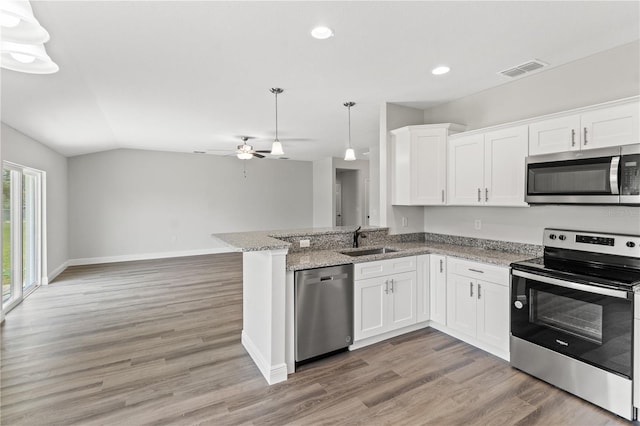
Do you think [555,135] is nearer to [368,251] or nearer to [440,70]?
[440,70]

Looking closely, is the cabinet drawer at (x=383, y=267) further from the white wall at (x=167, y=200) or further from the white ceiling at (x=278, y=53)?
the white wall at (x=167, y=200)

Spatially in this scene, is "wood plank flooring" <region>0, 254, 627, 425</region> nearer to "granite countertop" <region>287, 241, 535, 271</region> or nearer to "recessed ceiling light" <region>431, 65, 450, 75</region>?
"granite countertop" <region>287, 241, 535, 271</region>

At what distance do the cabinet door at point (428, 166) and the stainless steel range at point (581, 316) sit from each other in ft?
4.05

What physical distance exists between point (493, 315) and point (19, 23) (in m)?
3.47

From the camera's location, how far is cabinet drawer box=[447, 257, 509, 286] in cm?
279

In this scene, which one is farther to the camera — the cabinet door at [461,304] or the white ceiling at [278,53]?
the cabinet door at [461,304]

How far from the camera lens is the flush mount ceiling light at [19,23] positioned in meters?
0.89

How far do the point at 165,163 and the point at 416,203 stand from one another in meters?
6.47

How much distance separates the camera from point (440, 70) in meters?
3.02

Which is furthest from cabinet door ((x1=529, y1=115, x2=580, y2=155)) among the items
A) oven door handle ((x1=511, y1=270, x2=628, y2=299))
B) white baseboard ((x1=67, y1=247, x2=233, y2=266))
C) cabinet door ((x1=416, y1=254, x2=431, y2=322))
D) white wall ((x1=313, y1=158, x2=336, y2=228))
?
white baseboard ((x1=67, y1=247, x2=233, y2=266))

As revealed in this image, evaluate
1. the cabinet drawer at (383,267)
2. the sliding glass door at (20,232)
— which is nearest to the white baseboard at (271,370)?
the cabinet drawer at (383,267)

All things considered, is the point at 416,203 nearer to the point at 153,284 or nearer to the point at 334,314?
the point at 334,314

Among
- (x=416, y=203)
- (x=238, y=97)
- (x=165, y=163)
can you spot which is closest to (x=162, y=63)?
(x=238, y=97)

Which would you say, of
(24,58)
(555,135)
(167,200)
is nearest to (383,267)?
(555,135)
